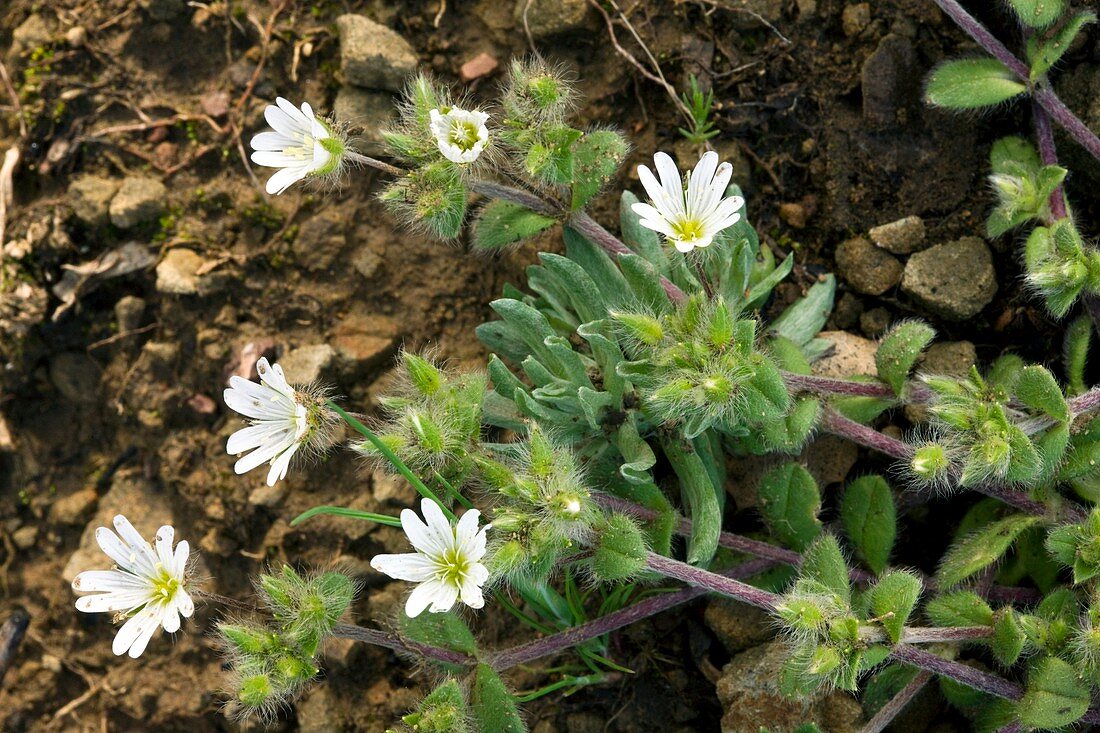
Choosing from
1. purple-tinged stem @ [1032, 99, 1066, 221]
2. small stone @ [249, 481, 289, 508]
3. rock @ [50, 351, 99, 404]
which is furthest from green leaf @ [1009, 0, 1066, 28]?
rock @ [50, 351, 99, 404]

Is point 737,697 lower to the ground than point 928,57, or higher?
lower

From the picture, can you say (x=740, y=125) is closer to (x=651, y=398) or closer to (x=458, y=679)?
(x=651, y=398)

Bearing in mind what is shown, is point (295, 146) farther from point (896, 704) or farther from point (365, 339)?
point (896, 704)

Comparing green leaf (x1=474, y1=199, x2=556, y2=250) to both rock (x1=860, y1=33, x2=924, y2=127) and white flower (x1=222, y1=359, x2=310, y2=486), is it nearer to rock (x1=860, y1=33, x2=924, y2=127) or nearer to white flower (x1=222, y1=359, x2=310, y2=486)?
white flower (x1=222, y1=359, x2=310, y2=486)

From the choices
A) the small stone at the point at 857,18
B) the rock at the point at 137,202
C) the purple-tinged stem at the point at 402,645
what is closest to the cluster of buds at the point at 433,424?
the purple-tinged stem at the point at 402,645

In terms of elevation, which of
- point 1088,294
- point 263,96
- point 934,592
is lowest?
point 934,592

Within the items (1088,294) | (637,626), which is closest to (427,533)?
(637,626)

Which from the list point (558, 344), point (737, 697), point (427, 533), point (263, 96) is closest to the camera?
point (427, 533)

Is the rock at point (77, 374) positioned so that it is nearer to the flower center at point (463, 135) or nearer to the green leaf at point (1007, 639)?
the flower center at point (463, 135)

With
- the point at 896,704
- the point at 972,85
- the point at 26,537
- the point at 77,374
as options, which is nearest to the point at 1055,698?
the point at 896,704
